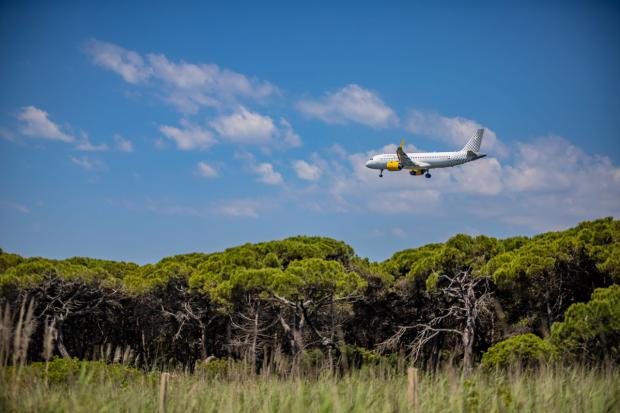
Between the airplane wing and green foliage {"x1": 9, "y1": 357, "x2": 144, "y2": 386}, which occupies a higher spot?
the airplane wing

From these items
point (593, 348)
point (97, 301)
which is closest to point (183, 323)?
point (97, 301)

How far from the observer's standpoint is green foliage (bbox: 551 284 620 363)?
11.6 m

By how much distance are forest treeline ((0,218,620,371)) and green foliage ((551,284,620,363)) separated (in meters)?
0.03

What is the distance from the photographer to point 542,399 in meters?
5.36

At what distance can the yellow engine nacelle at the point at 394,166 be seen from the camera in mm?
32509

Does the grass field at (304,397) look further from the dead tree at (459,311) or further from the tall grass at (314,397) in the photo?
the dead tree at (459,311)

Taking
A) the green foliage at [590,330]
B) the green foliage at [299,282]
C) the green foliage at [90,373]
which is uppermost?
the green foliage at [299,282]

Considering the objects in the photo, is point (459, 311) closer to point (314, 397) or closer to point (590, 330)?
point (590, 330)

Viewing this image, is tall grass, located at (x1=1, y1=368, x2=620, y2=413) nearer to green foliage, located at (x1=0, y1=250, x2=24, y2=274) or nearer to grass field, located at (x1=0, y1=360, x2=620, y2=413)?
grass field, located at (x1=0, y1=360, x2=620, y2=413)

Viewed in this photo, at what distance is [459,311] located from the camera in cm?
1984

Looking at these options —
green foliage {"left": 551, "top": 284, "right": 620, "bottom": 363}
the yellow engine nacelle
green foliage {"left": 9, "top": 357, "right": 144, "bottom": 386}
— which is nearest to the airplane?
the yellow engine nacelle

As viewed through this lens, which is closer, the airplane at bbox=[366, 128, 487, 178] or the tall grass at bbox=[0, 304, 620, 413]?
the tall grass at bbox=[0, 304, 620, 413]

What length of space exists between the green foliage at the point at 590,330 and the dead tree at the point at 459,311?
4.95 meters

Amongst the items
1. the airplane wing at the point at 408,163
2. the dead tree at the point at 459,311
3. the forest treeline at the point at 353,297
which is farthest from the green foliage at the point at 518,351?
the airplane wing at the point at 408,163
